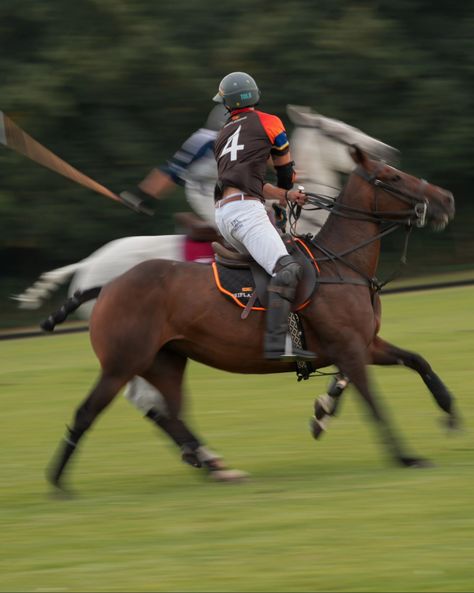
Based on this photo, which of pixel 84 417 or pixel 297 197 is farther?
pixel 297 197

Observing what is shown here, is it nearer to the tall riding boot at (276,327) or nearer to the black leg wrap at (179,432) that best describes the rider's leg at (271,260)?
the tall riding boot at (276,327)

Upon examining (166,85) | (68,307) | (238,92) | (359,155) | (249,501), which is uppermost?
(238,92)

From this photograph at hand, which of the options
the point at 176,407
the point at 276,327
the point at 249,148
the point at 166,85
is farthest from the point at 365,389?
the point at 166,85

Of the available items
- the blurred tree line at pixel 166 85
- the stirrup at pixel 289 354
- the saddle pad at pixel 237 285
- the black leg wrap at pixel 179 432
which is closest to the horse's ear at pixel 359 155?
the saddle pad at pixel 237 285

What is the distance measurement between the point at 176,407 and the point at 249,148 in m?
1.86

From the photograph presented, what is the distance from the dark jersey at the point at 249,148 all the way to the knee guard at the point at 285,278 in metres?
0.54

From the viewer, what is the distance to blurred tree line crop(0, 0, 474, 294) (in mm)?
25000

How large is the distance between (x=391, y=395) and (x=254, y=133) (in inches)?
175

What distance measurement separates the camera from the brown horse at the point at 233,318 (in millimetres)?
8477

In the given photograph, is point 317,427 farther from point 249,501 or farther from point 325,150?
point 325,150

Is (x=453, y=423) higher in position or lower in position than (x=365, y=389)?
Result: lower

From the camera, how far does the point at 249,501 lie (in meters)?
7.80

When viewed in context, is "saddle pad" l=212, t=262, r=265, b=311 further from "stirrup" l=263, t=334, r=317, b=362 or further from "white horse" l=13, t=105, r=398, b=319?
"white horse" l=13, t=105, r=398, b=319

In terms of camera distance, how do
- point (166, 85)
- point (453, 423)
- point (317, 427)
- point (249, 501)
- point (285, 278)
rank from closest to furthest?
point (249, 501), point (285, 278), point (453, 423), point (317, 427), point (166, 85)
